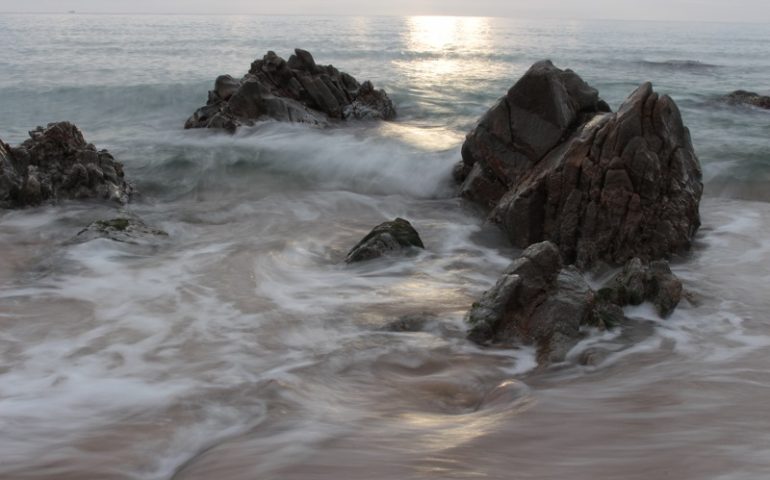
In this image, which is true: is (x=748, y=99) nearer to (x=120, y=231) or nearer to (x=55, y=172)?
(x=120, y=231)

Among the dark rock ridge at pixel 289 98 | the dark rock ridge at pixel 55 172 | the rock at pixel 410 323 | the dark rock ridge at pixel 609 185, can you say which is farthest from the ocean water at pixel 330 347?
the dark rock ridge at pixel 289 98

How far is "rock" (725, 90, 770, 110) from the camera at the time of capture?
2066 cm

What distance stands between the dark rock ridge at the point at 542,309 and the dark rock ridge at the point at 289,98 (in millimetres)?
11744

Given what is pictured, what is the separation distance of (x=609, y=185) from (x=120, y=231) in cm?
629

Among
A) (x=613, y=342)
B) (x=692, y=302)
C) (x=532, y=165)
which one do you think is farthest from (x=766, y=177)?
(x=613, y=342)

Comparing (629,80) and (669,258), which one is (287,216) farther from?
(629,80)

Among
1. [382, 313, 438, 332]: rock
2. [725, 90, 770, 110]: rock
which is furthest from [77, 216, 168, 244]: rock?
[725, 90, 770, 110]: rock

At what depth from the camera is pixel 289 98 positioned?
1800 cm

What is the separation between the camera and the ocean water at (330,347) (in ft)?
12.6

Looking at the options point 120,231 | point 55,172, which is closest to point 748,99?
point 120,231

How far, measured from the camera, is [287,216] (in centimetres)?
1070

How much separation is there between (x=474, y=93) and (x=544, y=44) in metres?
32.8

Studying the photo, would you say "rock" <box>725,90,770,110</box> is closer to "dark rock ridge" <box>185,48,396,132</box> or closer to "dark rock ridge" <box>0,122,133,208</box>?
"dark rock ridge" <box>185,48,396,132</box>

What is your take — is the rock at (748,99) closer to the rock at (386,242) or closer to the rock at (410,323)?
the rock at (386,242)
